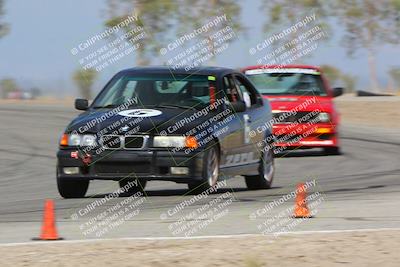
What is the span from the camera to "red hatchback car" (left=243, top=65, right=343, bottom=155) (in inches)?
786

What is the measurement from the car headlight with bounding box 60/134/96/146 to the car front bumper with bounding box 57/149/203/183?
0.14 metres

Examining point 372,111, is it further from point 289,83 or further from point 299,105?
point 299,105

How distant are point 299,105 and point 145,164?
811 centimetres

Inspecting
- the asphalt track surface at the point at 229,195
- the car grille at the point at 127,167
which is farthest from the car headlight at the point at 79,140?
the asphalt track surface at the point at 229,195

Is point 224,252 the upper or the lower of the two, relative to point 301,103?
upper

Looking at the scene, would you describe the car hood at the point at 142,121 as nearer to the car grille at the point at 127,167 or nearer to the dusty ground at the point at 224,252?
the car grille at the point at 127,167

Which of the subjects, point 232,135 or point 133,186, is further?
point 133,186

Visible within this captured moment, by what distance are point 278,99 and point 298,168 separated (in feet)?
6.88

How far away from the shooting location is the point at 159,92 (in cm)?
1321

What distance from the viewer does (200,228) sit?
972 centimetres

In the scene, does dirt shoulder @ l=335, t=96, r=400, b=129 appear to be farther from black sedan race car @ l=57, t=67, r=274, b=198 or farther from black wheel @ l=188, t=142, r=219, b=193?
black wheel @ l=188, t=142, r=219, b=193

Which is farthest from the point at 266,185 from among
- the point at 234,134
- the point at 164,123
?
the point at 164,123

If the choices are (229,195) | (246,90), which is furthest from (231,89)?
(229,195)

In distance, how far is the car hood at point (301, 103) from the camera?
19.9 m
